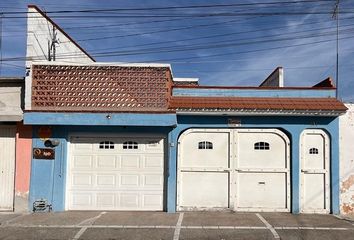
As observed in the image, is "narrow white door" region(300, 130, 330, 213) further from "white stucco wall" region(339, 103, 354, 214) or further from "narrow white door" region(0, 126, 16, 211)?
"narrow white door" region(0, 126, 16, 211)

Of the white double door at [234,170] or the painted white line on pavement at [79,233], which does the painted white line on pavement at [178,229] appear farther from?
the painted white line on pavement at [79,233]

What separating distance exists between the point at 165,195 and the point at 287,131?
4153mm

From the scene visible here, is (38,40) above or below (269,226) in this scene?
above

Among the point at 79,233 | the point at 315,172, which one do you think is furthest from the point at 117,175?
the point at 315,172

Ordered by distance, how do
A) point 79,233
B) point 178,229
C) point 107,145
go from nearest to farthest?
point 79,233
point 178,229
point 107,145

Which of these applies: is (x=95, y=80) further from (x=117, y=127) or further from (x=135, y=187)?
(x=135, y=187)

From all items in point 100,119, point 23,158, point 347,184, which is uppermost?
point 100,119

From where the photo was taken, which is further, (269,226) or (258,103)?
(258,103)

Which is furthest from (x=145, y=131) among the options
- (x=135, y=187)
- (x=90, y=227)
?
(x=90, y=227)

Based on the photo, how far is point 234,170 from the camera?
1265cm

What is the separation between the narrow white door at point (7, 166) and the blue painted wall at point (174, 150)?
0.72 meters

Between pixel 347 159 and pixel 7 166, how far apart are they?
33.7ft

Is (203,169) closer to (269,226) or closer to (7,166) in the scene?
(269,226)

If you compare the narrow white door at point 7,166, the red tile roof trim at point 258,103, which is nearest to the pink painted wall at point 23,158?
the narrow white door at point 7,166
